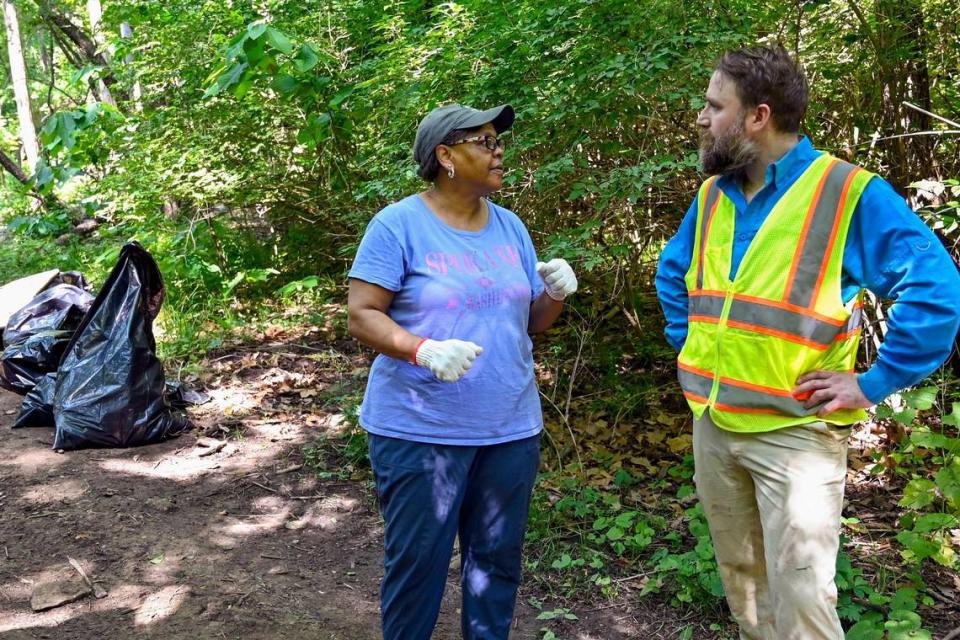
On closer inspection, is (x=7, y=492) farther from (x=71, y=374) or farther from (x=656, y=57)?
(x=656, y=57)

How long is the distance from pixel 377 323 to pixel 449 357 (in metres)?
0.27

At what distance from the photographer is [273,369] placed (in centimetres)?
642

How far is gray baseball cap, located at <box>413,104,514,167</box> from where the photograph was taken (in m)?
2.47

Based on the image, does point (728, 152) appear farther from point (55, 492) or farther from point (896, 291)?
point (55, 492)

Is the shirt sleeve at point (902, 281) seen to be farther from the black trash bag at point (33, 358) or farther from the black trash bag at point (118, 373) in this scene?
the black trash bag at point (33, 358)

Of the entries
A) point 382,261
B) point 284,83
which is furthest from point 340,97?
point 382,261

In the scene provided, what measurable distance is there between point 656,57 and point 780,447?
7.06ft

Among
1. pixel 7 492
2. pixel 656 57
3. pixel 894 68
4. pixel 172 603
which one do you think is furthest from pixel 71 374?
pixel 894 68

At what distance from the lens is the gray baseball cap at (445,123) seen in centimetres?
247

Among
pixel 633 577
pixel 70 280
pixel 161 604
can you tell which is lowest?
pixel 633 577

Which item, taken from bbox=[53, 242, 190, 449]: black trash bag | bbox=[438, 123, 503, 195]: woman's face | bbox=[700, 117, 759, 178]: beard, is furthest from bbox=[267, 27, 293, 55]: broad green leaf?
bbox=[700, 117, 759, 178]: beard

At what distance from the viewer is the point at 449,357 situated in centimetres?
221

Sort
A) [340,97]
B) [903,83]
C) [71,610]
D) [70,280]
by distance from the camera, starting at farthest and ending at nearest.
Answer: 1. [70,280]
2. [340,97]
3. [903,83]
4. [71,610]

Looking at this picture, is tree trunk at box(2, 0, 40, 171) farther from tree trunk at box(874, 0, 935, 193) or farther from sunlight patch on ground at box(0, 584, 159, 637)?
tree trunk at box(874, 0, 935, 193)
